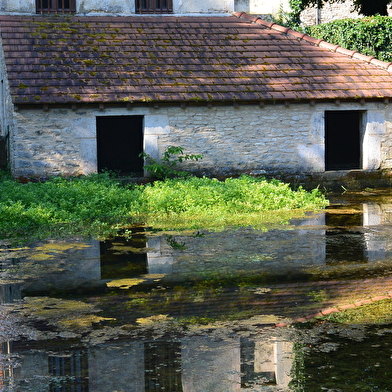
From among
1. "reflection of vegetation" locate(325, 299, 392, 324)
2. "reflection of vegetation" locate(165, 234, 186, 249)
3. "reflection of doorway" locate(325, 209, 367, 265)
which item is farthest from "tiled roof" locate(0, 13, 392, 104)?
"reflection of vegetation" locate(325, 299, 392, 324)

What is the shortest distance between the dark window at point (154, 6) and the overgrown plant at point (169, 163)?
5.26 metres

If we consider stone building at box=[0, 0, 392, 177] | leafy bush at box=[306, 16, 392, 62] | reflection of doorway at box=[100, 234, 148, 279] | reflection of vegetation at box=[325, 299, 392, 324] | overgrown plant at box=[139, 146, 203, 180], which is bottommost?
reflection of vegetation at box=[325, 299, 392, 324]

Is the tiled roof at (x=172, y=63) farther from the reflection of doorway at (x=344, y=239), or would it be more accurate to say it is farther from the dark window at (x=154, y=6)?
the reflection of doorway at (x=344, y=239)

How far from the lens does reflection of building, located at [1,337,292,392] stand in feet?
14.1

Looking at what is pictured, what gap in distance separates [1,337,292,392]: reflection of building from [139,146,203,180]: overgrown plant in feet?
32.9

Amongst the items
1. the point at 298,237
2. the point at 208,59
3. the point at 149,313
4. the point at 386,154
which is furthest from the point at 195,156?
the point at 149,313

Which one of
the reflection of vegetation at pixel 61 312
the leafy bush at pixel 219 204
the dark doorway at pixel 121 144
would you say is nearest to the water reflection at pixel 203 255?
the reflection of vegetation at pixel 61 312

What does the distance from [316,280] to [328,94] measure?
31.2 feet

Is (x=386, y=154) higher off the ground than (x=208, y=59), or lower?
lower

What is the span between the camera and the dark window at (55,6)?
1761cm

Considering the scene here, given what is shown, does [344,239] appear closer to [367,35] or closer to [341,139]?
[341,139]

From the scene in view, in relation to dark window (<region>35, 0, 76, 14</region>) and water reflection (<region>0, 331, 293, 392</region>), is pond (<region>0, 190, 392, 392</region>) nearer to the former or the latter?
water reflection (<region>0, 331, 293, 392</region>)

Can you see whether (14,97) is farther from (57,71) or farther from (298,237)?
(298,237)

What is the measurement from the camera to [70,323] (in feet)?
18.5
